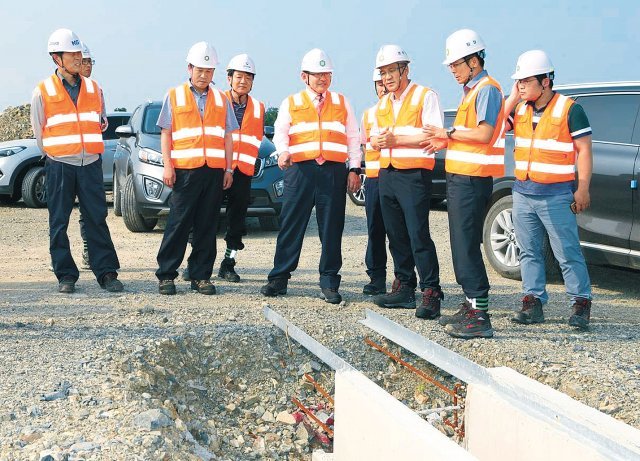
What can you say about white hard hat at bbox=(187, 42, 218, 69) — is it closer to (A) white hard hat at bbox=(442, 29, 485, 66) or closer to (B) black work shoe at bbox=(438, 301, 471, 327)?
(A) white hard hat at bbox=(442, 29, 485, 66)

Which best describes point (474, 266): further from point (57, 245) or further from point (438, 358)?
point (57, 245)

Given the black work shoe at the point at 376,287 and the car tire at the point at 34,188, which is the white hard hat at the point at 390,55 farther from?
the car tire at the point at 34,188

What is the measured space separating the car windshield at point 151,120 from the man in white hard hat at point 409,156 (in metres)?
5.34

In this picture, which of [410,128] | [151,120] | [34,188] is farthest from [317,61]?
[34,188]

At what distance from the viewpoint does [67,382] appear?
15.0ft

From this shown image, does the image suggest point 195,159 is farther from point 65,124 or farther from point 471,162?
point 471,162

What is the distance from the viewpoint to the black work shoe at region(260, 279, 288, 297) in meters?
7.16

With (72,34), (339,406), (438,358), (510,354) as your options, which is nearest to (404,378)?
(438,358)

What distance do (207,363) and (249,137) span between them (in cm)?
336

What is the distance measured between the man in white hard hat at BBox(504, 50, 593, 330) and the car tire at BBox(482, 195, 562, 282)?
1625 mm

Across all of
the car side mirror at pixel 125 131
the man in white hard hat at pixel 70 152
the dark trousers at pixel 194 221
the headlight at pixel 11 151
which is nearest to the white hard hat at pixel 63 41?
the man in white hard hat at pixel 70 152

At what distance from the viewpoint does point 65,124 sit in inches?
A: 280

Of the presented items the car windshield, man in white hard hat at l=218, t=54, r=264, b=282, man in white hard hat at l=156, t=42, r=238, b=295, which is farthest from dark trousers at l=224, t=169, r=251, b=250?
the car windshield

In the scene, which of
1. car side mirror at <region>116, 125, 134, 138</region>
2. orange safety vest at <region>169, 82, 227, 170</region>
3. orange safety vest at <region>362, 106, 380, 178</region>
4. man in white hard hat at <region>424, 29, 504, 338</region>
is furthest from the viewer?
car side mirror at <region>116, 125, 134, 138</region>
